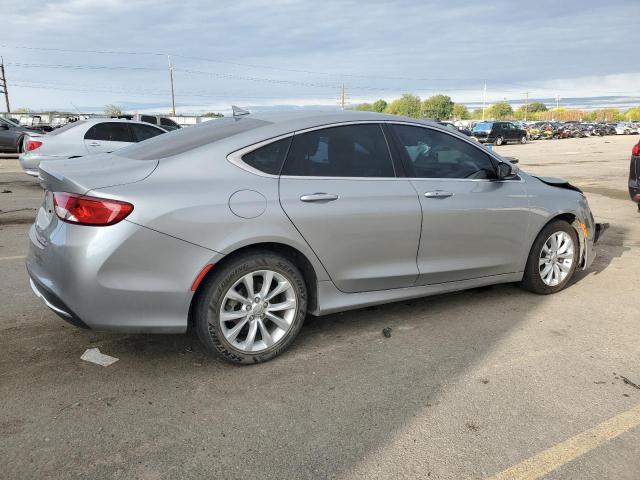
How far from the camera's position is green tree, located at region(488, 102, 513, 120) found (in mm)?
168625

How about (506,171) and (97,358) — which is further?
(506,171)

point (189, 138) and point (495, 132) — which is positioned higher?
point (189, 138)

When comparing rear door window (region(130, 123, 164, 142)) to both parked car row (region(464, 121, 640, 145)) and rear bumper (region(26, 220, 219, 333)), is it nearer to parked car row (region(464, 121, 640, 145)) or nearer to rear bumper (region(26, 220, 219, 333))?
rear bumper (region(26, 220, 219, 333))

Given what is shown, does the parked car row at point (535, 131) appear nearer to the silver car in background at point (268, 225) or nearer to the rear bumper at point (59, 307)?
the silver car in background at point (268, 225)

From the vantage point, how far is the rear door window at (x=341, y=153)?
3.62 meters

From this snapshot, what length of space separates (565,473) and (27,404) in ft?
9.11

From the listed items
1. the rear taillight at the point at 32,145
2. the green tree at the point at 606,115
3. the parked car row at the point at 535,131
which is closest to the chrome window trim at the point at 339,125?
the rear taillight at the point at 32,145

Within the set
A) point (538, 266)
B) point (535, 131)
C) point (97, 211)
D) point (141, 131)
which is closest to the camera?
point (97, 211)

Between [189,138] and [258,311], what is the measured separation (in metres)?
1.31

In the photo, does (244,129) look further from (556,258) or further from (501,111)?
(501,111)

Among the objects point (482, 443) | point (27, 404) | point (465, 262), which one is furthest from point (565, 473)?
point (27, 404)

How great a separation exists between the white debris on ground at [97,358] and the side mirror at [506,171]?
327 centimetres

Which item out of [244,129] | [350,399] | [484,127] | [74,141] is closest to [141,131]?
[74,141]

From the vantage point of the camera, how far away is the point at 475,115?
633 feet
